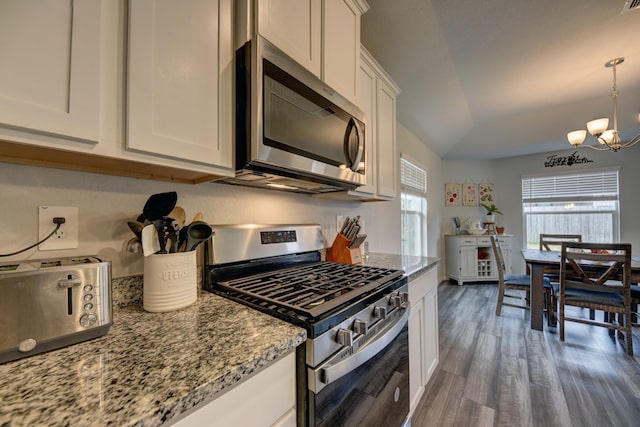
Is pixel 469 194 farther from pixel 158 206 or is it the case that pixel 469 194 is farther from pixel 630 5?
pixel 158 206

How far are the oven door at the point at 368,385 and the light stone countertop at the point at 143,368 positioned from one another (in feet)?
0.56

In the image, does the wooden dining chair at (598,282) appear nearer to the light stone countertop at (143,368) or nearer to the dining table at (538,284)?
the dining table at (538,284)

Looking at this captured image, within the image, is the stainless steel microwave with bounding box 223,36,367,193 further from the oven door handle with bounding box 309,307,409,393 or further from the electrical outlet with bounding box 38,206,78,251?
the oven door handle with bounding box 309,307,409,393

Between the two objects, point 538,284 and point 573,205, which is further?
point 573,205

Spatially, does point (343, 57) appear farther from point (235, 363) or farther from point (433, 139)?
point (433, 139)

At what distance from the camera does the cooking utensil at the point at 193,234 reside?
2.80 ft

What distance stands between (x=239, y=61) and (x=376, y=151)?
3.61ft

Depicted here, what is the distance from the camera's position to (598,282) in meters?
2.21

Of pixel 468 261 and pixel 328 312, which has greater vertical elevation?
pixel 328 312

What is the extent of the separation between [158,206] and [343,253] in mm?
1059

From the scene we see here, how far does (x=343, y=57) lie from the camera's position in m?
1.33

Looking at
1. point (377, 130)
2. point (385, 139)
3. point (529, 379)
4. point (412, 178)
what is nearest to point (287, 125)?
point (377, 130)

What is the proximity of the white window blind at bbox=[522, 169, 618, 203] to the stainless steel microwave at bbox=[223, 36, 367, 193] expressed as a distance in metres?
4.82

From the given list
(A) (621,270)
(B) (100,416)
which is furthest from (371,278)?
(A) (621,270)
